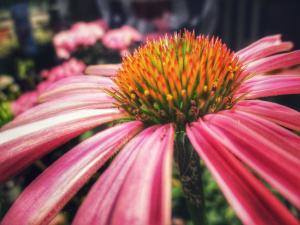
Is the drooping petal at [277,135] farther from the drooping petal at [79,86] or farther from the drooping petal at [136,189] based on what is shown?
the drooping petal at [79,86]

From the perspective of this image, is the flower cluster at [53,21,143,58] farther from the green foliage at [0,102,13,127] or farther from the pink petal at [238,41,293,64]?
the pink petal at [238,41,293,64]

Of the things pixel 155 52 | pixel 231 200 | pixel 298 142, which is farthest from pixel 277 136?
pixel 155 52

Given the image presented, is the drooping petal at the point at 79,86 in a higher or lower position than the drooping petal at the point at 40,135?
higher

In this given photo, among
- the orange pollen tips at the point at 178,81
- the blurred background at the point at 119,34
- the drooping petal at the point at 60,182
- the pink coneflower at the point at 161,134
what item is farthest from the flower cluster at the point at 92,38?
the drooping petal at the point at 60,182

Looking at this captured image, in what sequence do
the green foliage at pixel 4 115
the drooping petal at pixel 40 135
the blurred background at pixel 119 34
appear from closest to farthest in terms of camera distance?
the drooping petal at pixel 40 135 → the green foliage at pixel 4 115 → the blurred background at pixel 119 34

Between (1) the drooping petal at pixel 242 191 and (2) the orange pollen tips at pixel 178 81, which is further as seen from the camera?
(2) the orange pollen tips at pixel 178 81

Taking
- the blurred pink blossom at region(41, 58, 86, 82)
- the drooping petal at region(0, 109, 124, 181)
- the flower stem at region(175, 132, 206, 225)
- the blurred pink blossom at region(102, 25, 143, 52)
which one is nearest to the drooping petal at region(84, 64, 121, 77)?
the drooping petal at region(0, 109, 124, 181)

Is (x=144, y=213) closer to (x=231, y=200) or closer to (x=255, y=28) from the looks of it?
(x=231, y=200)

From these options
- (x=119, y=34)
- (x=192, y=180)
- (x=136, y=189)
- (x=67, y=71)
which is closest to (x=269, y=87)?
(x=192, y=180)

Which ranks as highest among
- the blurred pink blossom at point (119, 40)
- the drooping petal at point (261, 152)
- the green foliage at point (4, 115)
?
the blurred pink blossom at point (119, 40)

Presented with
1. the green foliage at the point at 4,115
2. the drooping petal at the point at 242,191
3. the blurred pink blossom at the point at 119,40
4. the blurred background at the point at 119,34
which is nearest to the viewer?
the drooping petal at the point at 242,191
